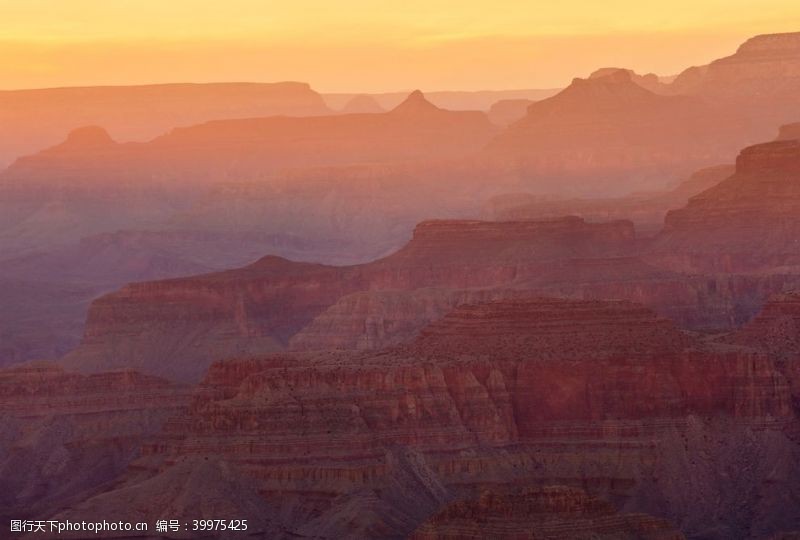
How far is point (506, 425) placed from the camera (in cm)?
12744

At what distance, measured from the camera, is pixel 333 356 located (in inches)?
5418

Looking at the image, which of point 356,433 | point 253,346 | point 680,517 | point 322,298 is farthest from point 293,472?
point 322,298

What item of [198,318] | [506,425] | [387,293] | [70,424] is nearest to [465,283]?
[387,293]

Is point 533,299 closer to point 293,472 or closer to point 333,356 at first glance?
point 333,356

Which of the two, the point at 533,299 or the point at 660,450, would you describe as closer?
the point at 660,450

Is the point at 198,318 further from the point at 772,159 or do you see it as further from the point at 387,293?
the point at 772,159

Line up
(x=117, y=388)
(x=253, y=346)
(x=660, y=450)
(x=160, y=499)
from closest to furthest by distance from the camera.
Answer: (x=160, y=499) → (x=660, y=450) → (x=117, y=388) → (x=253, y=346)

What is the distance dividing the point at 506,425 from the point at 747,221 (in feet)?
229

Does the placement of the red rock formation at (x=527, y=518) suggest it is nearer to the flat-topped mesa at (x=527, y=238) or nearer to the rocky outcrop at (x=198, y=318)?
the rocky outcrop at (x=198, y=318)

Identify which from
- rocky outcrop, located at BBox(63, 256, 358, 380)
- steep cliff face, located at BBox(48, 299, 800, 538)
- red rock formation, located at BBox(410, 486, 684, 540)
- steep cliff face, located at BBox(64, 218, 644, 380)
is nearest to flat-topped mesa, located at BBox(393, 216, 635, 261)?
steep cliff face, located at BBox(64, 218, 644, 380)

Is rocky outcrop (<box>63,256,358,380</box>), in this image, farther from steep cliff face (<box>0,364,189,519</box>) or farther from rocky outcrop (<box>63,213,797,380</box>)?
steep cliff face (<box>0,364,189,519</box>)

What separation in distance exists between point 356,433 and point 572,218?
7563cm

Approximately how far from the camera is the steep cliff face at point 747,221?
618 feet

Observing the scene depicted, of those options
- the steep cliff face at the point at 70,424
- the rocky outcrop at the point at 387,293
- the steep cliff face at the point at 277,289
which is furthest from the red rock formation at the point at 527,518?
the steep cliff face at the point at 277,289
